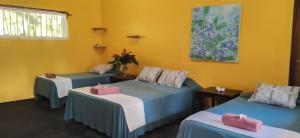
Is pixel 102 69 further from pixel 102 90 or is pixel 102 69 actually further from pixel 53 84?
pixel 102 90

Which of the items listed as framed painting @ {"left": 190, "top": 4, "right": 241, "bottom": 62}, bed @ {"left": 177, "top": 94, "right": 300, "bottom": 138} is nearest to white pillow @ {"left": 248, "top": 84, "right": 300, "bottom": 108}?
bed @ {"left": 177, "top": 94, "right": 300, "bottom": 138}

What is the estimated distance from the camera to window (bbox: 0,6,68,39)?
4.58 meters

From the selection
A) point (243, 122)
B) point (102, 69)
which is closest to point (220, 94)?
point (243, 122)

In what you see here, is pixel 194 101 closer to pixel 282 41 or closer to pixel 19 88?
pixel 282 41

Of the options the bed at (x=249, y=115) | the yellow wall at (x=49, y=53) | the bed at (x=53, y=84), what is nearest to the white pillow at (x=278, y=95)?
the bed at (x=249, y=115)

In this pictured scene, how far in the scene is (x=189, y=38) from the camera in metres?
4.23

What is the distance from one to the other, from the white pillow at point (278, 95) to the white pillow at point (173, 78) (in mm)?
1237

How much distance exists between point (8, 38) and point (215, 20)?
Result: 389cm

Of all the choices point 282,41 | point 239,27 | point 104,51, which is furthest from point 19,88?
point 282,41

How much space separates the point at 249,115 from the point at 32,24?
14.7 feet

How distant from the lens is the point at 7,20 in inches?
181

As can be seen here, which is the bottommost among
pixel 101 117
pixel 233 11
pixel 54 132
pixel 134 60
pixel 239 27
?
pixel 54 132

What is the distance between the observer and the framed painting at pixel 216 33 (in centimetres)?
365

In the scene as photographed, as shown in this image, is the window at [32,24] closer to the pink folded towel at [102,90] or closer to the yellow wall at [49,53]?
the yellow wall at [49,53]
